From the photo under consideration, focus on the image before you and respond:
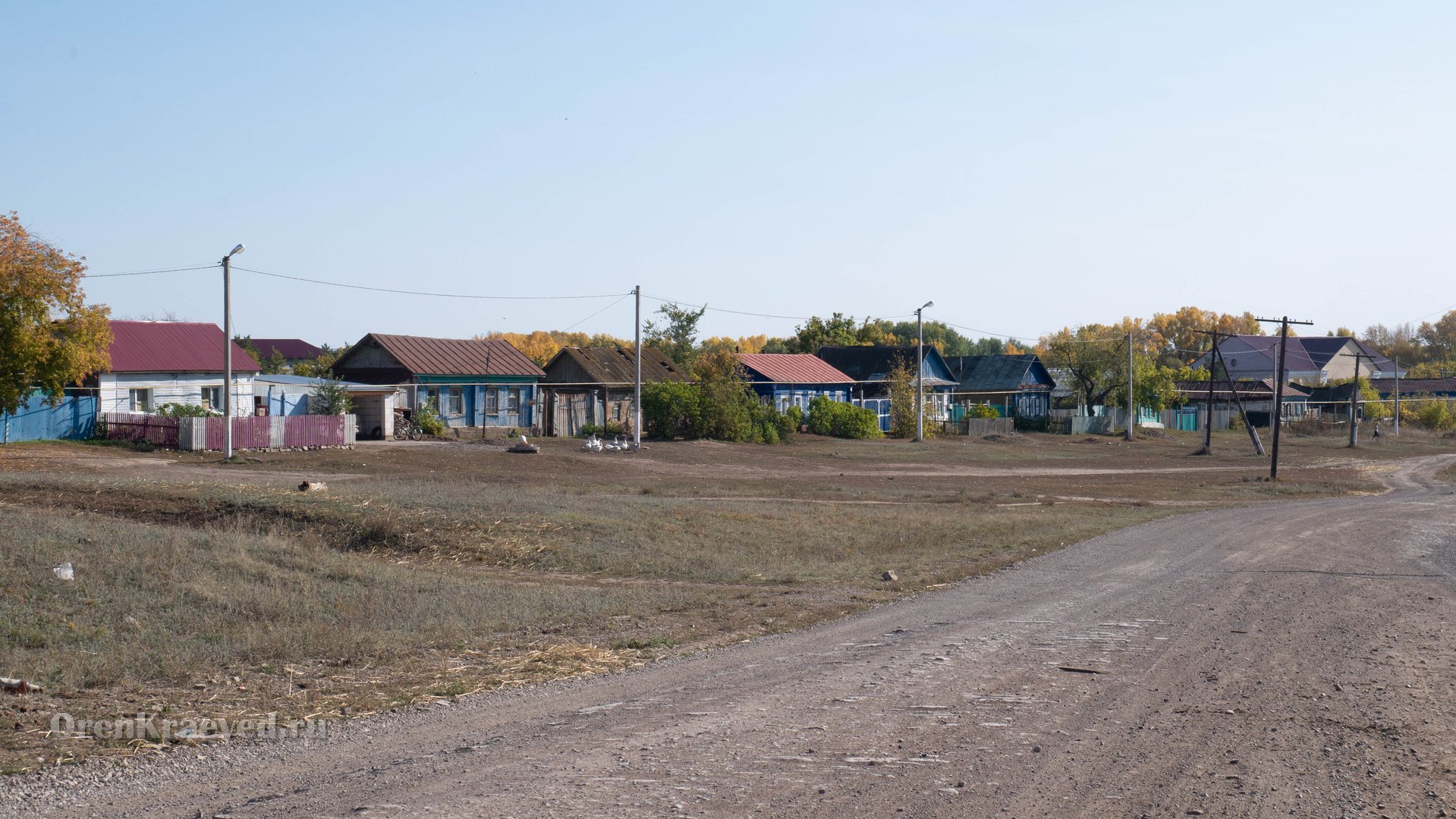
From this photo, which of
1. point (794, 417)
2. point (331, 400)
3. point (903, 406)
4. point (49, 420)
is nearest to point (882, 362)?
point (903, 406)

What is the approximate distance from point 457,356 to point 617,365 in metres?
11.4

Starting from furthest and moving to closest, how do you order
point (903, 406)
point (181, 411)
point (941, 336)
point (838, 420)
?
point (941, 336), point (903, 406), point (838, 420), point (181, 411)

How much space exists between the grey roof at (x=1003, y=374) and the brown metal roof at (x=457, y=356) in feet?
137

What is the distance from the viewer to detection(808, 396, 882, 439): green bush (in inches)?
2667

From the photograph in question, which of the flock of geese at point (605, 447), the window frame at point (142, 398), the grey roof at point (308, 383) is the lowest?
the flock of geese at point (605, 447)

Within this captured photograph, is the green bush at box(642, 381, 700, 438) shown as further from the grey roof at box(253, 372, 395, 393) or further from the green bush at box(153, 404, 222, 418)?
the green bush at box(153, 404, 222, 418)

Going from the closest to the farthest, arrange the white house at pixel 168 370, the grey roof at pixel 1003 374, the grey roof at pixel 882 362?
the white house at pixel 168 370 → the grey roof at pixel 882 362 → the grey roof at pixel 1003 374

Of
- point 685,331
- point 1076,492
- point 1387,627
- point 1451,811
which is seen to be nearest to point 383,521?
point 1387,627

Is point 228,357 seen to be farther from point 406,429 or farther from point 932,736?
point 932,736

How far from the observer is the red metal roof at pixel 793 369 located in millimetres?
70562

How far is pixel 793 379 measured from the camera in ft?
235

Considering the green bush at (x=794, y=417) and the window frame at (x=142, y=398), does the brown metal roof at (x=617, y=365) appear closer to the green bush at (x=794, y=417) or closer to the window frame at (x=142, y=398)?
the green bush at (x=794, y=417)

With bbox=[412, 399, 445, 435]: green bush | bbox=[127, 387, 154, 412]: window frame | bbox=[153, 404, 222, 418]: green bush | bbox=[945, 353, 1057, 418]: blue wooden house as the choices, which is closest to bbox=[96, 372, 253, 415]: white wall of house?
bbox=[127, 387, 154, 412]: window frame

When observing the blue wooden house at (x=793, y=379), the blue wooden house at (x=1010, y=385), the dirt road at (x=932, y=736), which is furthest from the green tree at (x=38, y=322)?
the blue wooden house at (x=1010, y=385)
